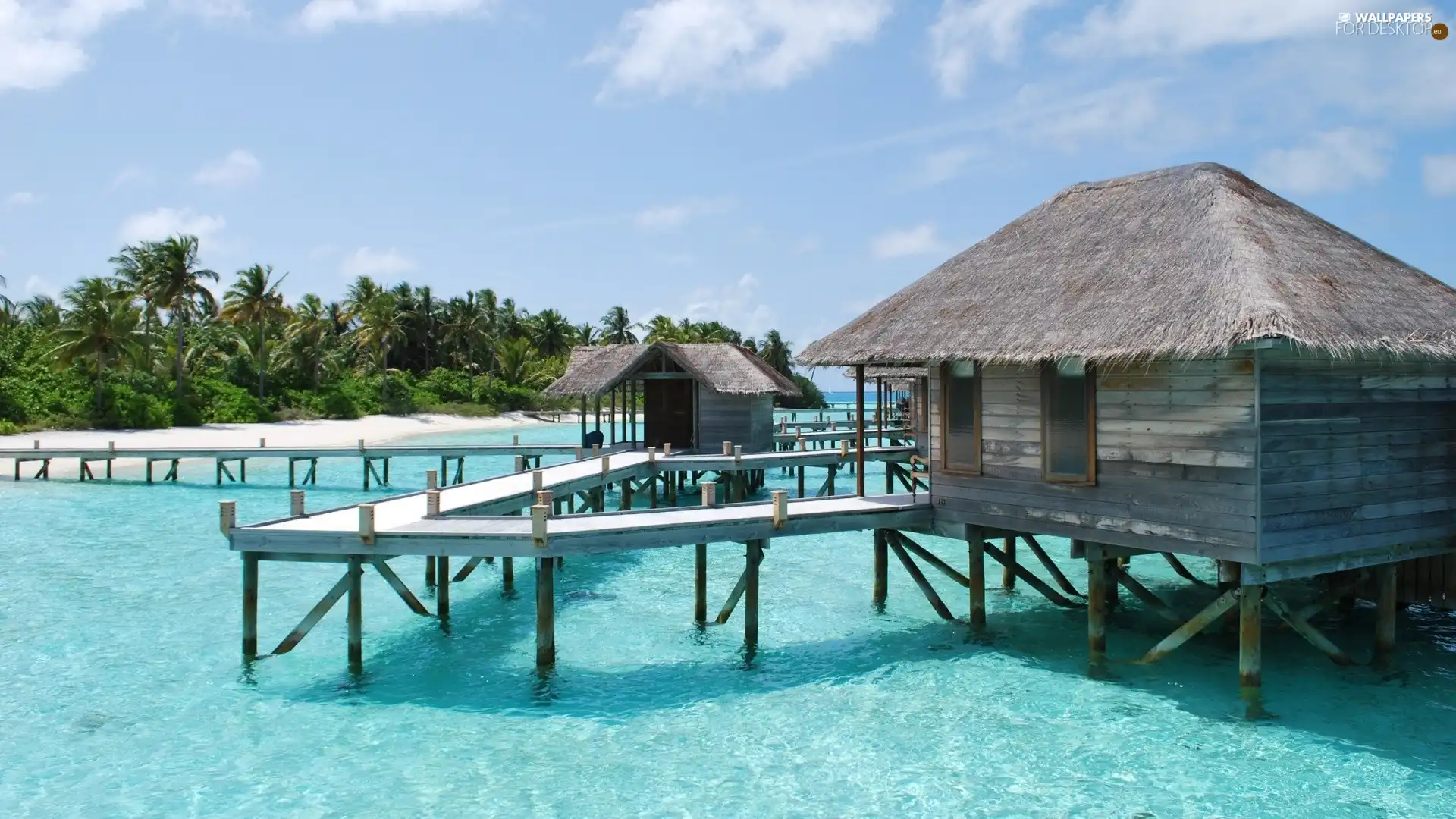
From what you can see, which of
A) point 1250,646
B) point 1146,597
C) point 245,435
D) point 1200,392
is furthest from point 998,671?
point 245,435

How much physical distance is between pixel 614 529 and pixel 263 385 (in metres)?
46.5

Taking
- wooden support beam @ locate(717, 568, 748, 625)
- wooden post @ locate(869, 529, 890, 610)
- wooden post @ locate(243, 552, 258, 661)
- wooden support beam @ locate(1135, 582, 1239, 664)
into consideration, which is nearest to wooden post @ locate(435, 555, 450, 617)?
wooden post @ locate(243, 552, 258, 661)

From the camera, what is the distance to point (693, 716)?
37.7 feet

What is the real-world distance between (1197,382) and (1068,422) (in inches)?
68.7

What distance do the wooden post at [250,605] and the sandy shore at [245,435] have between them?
2715 centimetres

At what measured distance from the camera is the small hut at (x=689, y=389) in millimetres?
28750

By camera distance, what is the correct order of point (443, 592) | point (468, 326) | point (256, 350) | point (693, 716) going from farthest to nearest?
1. point (468, 326)
2. point (256, 350)
3. point (443, 592)
4. point (693, 716)

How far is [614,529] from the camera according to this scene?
12930mm

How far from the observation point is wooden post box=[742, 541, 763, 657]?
45.0ft

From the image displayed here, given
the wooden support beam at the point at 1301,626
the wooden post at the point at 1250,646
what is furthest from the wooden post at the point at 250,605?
the wooden support beam at the point at 1301,626

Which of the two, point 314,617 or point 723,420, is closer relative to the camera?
point 314,617

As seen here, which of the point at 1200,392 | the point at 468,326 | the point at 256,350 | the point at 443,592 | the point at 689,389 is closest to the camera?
the point at 1200,392

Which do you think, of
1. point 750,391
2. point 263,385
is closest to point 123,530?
point 750,391

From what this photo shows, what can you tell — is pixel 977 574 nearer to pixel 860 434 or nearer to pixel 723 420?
pixel 860 434
